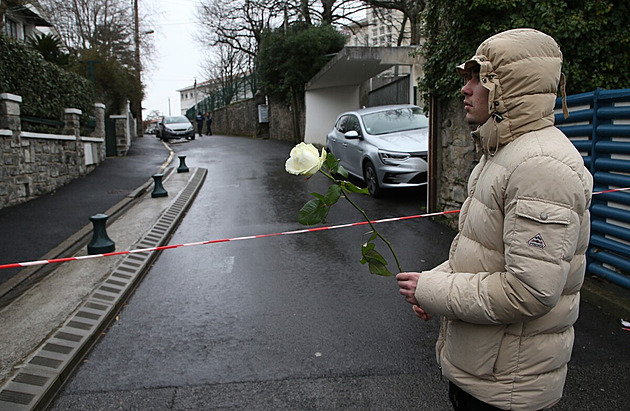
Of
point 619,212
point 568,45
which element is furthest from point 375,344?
point 568,45

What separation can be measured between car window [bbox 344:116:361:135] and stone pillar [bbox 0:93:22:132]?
699cm

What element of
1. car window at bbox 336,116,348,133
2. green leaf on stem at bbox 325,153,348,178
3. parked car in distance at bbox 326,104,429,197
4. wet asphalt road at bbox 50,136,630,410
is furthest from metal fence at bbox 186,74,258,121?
green leaf on stem at bbox 325,153,348,178

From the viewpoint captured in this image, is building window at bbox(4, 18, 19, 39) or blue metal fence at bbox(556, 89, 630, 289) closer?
blue metal fence at bbox(556, 89, 630, 289)

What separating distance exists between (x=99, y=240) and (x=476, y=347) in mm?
6031

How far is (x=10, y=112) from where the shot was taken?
9641 millimetres

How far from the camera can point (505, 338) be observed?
174cm

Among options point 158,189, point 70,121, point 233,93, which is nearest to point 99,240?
point 158,189

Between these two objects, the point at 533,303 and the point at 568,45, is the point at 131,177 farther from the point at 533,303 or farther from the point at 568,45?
the point at 533,303

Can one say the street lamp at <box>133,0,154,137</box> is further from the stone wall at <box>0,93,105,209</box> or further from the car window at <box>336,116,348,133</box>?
the car window at <box>336,116,348,133</box>

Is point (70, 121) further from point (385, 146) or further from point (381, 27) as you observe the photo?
point (381, 27)

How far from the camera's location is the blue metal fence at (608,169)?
4.68 metres

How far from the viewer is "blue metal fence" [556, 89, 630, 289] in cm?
468

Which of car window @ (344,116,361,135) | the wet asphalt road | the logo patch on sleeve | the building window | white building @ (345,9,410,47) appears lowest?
the wet asphalt road

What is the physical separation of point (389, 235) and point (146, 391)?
4.79 m
